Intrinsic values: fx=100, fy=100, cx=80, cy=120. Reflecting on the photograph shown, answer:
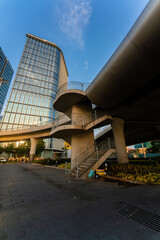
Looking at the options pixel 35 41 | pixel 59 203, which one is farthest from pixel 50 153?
pixel 35 41

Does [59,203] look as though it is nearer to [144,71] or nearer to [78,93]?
[144,71]

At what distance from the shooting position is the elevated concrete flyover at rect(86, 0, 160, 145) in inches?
224

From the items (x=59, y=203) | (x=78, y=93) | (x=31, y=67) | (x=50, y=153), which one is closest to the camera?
(x=59, y=203)

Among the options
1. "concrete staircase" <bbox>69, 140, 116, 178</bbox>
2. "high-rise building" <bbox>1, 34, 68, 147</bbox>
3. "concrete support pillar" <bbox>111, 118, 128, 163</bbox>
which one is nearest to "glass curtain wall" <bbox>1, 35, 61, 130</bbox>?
"high-rise building" <bbox>1, 34, 68, 147</bbox>

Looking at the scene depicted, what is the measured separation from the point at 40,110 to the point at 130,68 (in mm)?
57931

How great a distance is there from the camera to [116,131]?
48.9ft

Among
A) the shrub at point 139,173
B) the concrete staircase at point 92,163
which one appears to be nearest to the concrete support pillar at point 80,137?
the concrete staircase at point 92,163

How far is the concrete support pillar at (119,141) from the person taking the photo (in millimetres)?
13285

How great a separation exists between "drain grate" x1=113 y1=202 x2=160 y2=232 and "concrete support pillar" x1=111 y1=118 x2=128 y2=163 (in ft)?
31.9

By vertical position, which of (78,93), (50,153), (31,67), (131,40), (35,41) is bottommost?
(50,153)

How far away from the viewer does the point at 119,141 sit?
1421cm

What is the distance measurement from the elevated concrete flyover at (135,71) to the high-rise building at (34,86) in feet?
134

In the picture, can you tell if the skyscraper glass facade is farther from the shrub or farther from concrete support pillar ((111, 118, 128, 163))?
the shrub

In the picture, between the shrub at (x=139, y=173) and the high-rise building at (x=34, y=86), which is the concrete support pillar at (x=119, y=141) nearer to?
the shrub at (x=139, y=173)
